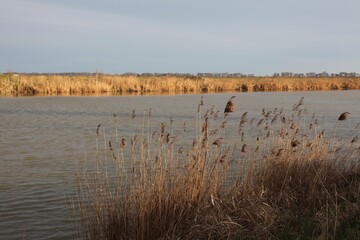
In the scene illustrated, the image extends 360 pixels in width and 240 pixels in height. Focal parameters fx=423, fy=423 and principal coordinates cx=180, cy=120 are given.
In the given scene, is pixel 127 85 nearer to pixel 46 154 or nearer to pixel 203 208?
pixel 46 154

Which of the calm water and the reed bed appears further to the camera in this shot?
the reed bed

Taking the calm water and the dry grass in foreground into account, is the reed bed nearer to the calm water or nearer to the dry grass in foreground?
the calm water

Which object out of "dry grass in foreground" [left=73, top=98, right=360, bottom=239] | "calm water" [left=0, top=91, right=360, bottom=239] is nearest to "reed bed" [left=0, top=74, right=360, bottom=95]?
"calm water" [left=0, top=91, right=360, bottom=239]

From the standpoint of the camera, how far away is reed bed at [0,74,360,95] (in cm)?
3438

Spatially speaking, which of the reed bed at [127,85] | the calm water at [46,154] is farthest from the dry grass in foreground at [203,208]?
the reed bed at [127,85]

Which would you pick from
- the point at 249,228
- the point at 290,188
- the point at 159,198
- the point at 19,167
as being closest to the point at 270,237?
the point at 249,228

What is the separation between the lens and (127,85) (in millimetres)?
38188

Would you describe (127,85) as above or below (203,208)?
above

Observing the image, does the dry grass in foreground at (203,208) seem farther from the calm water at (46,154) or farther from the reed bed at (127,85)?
the reed bed at (127,85)

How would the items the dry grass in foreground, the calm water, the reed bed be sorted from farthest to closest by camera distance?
the reed bed, the calm water, the dry grass in foreground

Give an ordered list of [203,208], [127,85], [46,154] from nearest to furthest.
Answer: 1. [203,208]
2. [46,154]
3. [127,85]

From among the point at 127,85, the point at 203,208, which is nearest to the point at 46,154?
the point at 203,208

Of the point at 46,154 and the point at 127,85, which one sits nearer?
the point at 46,154

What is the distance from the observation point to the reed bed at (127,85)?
3438 centimetres
